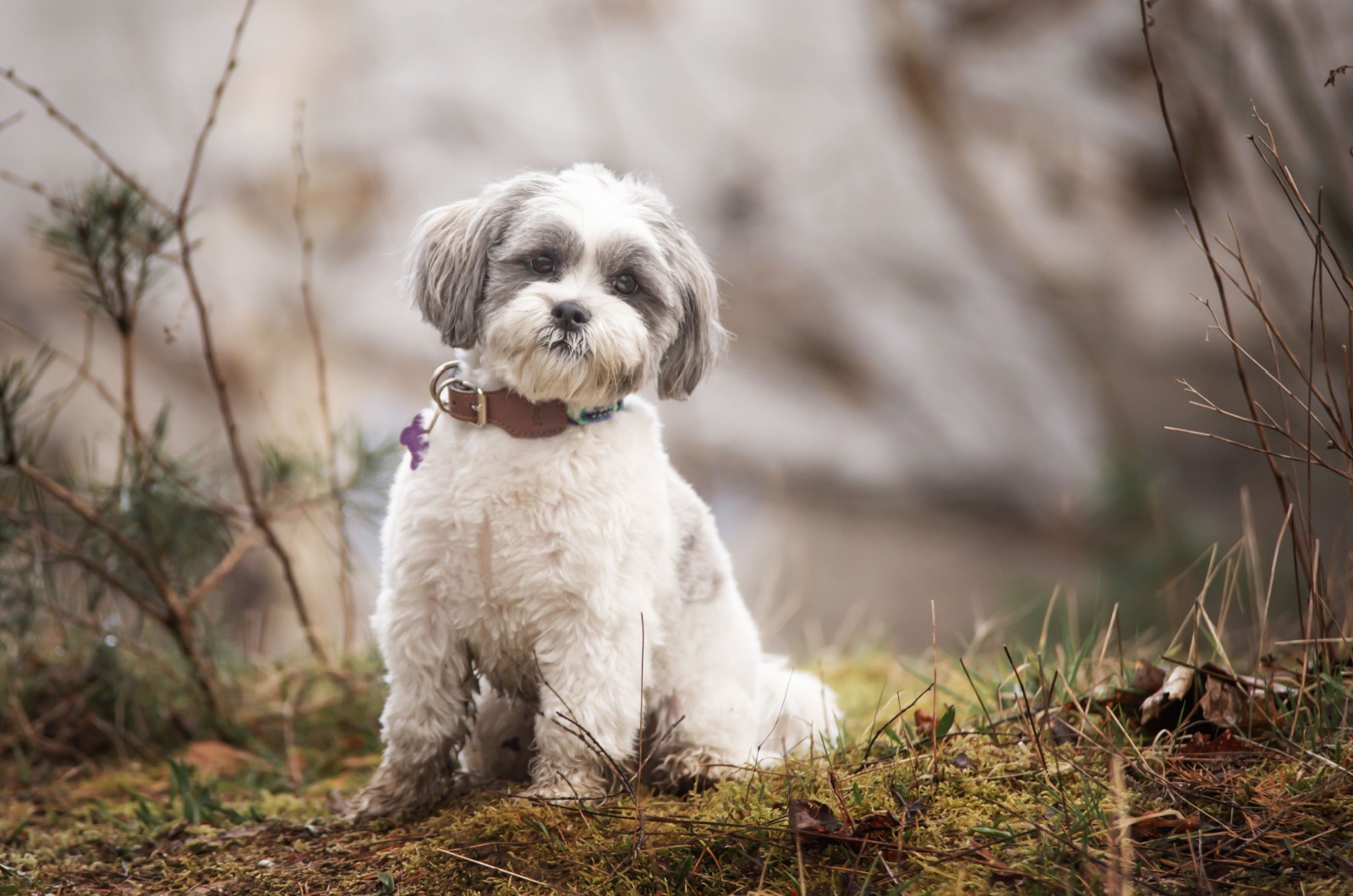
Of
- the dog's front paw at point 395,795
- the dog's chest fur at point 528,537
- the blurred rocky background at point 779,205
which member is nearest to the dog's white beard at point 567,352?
the dog's chest fur at point 528,537

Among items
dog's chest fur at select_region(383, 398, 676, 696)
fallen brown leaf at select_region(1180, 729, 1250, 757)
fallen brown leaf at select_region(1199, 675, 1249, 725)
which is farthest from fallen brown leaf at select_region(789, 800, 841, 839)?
fallen brown leaf at select_region(1199, 675, 1249, 725)

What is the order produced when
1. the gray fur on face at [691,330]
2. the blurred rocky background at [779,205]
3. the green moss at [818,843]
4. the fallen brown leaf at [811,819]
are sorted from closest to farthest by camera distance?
the green moss at [818,843], the fallen brown leaf at [811,819], the gray fur on face at [691,330], the blurred rocky background at [779,205]

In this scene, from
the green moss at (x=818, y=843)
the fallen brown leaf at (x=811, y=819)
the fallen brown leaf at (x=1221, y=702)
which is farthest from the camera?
the fallen brown leaf at (x=1221, y=702)

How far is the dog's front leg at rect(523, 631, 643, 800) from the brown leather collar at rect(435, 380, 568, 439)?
0.53 metres

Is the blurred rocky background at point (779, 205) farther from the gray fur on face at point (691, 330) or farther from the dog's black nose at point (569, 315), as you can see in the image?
the dog's black nose at point (569, 315)

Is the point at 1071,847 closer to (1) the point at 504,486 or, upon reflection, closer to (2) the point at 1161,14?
(1) the point at 504,486

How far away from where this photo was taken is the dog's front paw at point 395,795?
2523 mm

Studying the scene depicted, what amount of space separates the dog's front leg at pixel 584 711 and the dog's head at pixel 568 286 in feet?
2.04

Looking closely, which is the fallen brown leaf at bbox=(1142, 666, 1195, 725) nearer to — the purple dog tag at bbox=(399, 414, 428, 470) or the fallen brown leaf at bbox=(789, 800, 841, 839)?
the fallen brown leaf at bbox=(789, 800, 841, 839)

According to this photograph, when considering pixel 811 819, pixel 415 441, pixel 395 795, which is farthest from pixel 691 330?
pixel 395 795

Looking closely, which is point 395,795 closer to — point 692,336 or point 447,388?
point 447,388

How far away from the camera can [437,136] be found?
32.2ft

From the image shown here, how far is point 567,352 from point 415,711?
1.00 meters

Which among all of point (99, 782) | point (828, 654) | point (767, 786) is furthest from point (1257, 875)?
point (99, 782)
